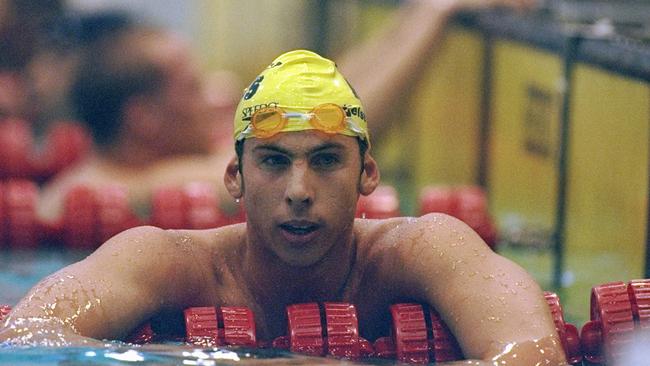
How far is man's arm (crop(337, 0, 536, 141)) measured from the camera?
26.2ft

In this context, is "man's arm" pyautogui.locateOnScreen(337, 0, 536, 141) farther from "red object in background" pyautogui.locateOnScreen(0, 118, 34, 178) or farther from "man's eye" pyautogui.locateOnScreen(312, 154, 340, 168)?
"man's eye" pyautogui.locateOnScreen(312, 154, 340, 168)

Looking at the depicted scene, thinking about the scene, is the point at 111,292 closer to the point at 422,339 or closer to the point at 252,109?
the point at 252,109

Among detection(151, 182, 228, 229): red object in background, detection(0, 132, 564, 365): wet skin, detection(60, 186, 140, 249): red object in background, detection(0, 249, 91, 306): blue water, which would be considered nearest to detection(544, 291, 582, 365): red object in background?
detection(0, 132, 564, 365): wet skin

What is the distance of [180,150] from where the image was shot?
8.84m

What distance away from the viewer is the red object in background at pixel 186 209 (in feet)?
23.8

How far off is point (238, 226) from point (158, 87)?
5.36m

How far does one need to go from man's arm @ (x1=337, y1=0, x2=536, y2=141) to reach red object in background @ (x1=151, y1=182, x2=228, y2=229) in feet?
3.94

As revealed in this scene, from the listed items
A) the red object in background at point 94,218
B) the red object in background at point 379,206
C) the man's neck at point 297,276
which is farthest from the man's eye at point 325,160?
the red object in background at point 94,218

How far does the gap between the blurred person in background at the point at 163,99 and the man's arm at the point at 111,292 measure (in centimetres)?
376

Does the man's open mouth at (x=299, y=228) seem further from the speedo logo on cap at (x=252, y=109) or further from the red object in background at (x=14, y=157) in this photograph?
the red object in background at (x=14, y=157)

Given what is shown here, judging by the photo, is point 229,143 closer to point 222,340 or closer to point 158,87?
point 158,87

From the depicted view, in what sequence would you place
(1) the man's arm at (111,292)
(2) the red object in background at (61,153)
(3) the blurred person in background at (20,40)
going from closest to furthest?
1. (1) the man's arm at (111,292)
2. (2) the red object in background at (61,153)
3. (3) the blurred person in background at (20,40)

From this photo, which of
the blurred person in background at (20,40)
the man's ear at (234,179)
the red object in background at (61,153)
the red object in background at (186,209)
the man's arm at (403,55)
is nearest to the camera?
the man's ear at (234,179)

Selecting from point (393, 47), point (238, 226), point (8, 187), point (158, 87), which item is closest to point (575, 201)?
point (393, 47)
